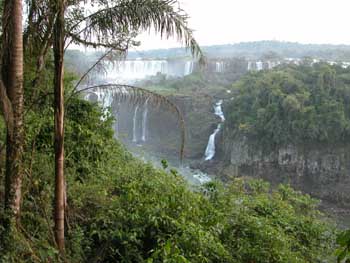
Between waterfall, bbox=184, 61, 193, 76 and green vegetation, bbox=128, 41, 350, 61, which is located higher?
green vegetation, bbox=128, 41, 350, 61

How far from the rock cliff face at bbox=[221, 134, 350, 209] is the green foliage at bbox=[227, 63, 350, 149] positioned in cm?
61

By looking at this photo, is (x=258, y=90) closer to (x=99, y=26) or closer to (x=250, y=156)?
(x=250, y=156)

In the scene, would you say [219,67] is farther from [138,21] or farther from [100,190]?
[138,21]

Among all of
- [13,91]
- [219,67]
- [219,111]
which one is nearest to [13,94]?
[13,91]

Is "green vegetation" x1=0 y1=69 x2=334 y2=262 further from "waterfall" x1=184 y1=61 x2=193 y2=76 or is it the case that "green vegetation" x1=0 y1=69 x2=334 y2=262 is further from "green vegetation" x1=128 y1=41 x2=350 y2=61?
"green vegetation" x1=128 y1=41 x2=350 y2=61

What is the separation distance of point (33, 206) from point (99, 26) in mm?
2084

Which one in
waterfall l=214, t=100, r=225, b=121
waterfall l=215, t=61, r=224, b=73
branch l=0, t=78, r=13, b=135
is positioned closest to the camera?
branch l=0, t=78, r=13, b=135

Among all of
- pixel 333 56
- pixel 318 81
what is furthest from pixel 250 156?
pixel 333 56

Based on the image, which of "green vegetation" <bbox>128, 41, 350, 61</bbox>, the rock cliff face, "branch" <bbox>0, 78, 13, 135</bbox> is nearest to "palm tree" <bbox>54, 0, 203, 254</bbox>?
"branch" <bbox>0, 78, 13, 135</bbox>

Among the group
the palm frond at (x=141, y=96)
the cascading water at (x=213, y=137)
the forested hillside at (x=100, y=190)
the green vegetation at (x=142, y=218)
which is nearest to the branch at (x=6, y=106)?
the forested hillside at (x=100, y=190)

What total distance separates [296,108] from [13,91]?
22.3m

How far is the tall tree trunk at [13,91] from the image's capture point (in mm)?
3744

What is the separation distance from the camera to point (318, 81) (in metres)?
25.9

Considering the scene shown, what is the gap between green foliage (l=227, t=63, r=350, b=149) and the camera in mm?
23875
